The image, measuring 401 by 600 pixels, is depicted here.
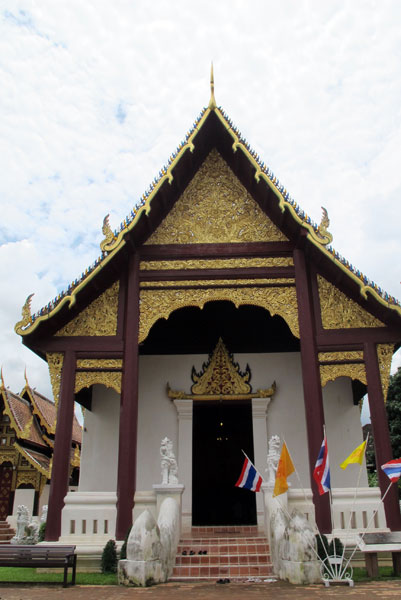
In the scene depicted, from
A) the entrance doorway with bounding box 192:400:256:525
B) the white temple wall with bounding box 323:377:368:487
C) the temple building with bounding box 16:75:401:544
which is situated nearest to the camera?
the temple building with bounding box 16:75:401:544

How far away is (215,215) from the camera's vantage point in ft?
26.3

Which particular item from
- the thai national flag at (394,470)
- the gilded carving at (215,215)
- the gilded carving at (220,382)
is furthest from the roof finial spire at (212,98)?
the thai national flag at (394,470)

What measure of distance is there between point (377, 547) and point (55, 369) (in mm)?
4549

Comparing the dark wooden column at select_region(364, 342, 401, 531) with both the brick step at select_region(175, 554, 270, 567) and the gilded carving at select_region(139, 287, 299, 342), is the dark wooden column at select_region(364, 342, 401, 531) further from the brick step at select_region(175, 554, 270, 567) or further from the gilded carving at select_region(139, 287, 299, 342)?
the brick step at select_region(175, 554, 270, 567)

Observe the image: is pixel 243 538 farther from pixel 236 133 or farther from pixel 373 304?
pixel 236 133

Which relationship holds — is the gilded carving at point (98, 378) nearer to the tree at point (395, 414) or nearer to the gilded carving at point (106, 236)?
the gilded carving at point (106, 236)

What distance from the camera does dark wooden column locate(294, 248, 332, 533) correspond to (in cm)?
654

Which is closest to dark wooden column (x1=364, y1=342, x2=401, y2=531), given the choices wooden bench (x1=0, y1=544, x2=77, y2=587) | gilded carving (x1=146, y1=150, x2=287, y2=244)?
gilded carving (x1=146, y1=150, x2=287, y2=244)

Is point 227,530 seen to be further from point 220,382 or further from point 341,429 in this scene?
point 341,429

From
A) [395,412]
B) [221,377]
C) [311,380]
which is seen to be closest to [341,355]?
[311,380]

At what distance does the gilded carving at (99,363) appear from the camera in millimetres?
7316

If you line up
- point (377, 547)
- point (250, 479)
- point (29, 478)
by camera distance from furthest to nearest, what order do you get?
point (29, 478) < point (250, 479) < point (377, 547)

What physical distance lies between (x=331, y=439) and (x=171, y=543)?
3806 mm

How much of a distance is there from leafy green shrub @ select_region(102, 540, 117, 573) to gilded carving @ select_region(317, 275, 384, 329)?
12.9 feet
